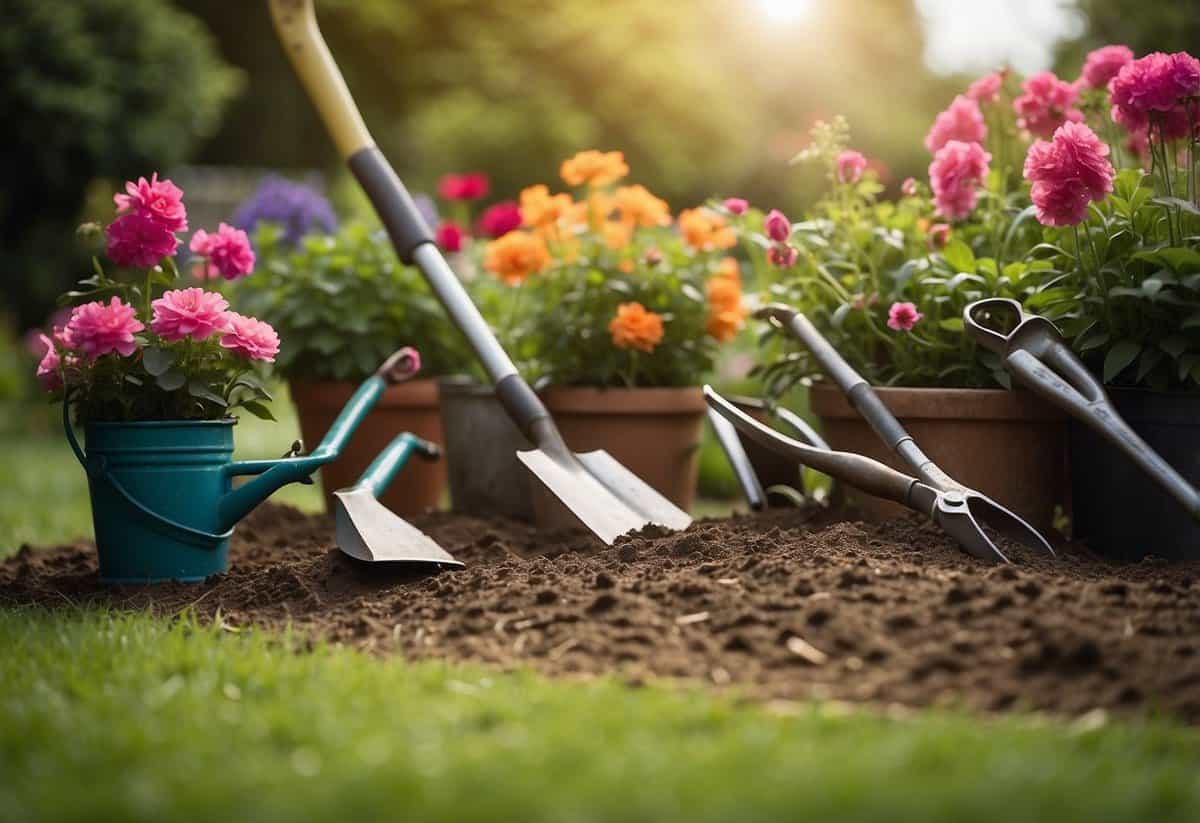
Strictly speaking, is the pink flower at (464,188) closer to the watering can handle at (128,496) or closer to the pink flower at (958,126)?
the pink flower at (958,126)

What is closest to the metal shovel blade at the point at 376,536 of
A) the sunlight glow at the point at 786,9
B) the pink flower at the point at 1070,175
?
the pink flower at the point at 1070,175

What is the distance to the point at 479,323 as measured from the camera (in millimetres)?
3176

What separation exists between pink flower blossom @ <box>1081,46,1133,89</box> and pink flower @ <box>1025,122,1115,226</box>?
0.67 m

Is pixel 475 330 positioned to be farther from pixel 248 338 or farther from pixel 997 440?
pixel 997 440

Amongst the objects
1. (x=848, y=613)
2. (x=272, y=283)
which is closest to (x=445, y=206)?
(x=272, y=283)

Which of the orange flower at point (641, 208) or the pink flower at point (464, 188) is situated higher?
the pink flower at point (464, 188)

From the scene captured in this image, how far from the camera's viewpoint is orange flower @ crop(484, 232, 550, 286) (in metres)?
3.44

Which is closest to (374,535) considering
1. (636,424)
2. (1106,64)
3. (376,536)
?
(376,536)

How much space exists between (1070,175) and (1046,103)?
0.76 m

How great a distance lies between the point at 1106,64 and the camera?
115 inches

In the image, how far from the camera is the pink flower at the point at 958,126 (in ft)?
10.1

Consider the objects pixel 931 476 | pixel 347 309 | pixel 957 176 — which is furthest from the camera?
pixel 347 309

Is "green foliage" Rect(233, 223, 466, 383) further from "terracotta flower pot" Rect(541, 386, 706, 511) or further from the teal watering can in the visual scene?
the teal watering can

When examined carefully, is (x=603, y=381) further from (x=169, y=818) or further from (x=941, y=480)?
(x=169, y=818)
